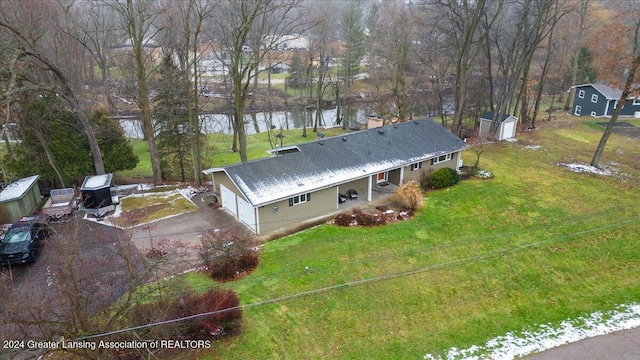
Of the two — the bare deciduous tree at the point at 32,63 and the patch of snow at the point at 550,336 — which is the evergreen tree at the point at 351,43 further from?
the patch of snow at the point at 550,336

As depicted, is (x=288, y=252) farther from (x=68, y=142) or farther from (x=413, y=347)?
(x=68, y=142)

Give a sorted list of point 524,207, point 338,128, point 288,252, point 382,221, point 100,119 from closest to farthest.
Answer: point 288,252 → point 382,221 → point 524,207 → point 100,119 → point 338,128

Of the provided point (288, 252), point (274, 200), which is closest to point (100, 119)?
point (274, 200)

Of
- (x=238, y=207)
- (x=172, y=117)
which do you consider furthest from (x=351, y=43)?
(x=238, y=207)

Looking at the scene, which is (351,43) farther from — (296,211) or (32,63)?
(32,63)

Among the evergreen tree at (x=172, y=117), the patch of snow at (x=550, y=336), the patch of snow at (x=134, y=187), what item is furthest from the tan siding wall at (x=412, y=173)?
the patch of snow at (x=134, y=187)

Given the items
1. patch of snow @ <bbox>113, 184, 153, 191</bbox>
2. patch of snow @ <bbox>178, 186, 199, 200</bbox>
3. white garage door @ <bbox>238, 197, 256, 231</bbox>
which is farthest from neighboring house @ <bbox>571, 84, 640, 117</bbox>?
patch of snow @ <bbox>113, 184, 153, 191</bbox>
